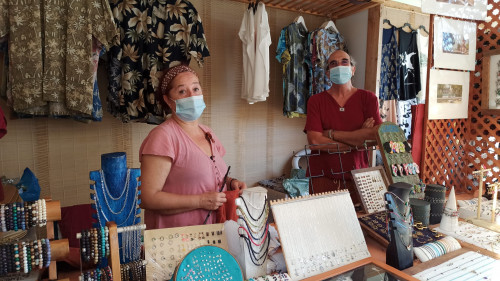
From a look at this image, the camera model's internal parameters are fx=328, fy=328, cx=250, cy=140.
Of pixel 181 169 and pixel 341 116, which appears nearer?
pixel 181 169

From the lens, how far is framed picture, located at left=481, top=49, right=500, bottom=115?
2.99 meters

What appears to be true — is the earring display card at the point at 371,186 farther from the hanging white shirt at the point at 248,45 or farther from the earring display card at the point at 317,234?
the hanging white shirt at the point at 248,45

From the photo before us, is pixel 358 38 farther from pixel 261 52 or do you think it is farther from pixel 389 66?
pixel 261 52

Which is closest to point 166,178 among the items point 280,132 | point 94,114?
point 94,114

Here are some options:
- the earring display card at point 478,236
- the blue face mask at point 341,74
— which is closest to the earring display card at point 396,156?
the earring display card at point 478,236

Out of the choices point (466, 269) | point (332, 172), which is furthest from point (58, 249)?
point (332, 172)

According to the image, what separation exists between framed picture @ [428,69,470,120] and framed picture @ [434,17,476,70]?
0.12 m

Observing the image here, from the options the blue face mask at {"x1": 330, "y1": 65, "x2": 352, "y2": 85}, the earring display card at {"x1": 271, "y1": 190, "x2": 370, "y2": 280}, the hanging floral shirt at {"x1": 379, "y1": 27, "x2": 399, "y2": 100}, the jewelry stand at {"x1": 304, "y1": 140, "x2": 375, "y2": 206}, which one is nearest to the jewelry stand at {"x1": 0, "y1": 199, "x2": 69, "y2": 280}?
the earring display card at {"x1": 271, "y1": 190, "x2": 370, "y2": 280}

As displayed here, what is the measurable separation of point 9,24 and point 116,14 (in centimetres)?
72

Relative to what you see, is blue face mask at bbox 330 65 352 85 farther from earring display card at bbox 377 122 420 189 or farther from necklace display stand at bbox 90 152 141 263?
necklace display stand at bbox 90 152 141 263

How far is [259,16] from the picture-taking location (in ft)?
10.5

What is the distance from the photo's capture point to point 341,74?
2.25 m

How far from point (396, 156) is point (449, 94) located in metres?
1.95

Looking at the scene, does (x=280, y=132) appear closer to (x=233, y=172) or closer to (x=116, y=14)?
(x=233, y=172)
